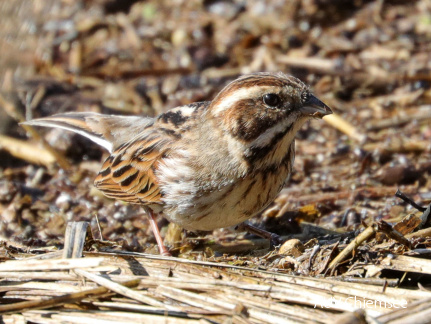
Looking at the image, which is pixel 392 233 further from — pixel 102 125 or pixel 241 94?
pixel 102 125

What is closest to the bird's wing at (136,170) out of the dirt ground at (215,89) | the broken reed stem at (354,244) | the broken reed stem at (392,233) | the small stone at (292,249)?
the dirt ground at (215,89)

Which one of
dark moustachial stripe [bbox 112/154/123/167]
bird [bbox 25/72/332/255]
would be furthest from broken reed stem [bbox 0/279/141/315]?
dark moustachial stripe [bbox 112/154/123/167]

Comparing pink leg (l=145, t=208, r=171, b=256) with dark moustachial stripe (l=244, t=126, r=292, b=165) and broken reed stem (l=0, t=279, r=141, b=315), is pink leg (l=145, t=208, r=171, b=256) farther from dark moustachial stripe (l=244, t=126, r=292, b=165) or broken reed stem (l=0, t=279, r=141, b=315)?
broken reed stem (l=0, t=279, r=141, b=315)

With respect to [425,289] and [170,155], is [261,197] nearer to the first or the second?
[170,155]

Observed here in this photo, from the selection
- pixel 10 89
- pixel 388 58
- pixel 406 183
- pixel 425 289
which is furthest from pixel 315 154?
pixel 10 89

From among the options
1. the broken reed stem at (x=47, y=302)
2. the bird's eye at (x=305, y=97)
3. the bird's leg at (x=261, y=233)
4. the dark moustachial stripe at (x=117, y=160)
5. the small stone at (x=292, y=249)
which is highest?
the bird's eye at (x=305, y=97)

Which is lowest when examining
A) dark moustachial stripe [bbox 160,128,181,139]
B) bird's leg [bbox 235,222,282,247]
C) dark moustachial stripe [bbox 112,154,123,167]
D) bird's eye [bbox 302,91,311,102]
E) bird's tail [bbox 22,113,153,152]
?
bird's leg [bbox 235,222,282,247]

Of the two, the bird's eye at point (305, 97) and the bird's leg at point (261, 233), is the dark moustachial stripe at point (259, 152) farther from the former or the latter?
the bird's leg at point (261, 233)
